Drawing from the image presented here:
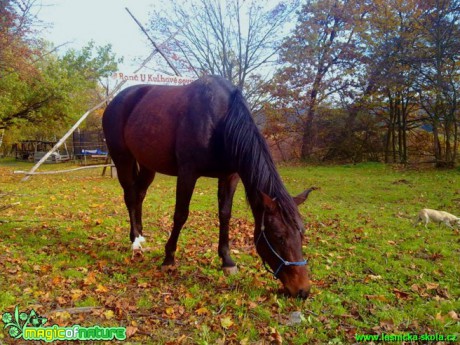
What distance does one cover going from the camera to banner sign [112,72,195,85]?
8398 millimetres

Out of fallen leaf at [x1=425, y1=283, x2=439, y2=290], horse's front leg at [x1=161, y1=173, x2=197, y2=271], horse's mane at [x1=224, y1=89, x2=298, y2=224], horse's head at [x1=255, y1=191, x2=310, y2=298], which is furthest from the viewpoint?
horse's front leg at [x1=161, y1=173, x2=197, y2=271]

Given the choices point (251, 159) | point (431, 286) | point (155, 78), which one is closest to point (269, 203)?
point (251, 159)

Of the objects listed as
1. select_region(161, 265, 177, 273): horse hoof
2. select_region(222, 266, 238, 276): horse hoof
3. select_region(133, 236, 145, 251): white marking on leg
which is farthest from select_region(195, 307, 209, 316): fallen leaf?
select_region(133, 236, 145, 251): white marking on leg

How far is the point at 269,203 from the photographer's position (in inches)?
101

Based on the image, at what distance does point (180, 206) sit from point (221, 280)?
0.87m

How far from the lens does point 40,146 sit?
28000mm

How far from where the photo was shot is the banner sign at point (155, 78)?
331 inches

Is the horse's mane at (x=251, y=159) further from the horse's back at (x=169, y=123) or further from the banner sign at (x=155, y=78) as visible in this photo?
the banner sign at (x=155, y=78)

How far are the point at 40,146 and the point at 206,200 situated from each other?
86.0 ft

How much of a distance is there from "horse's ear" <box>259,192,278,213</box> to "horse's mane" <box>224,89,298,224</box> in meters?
0.05

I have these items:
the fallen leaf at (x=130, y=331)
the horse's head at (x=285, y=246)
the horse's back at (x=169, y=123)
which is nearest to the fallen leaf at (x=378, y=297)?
the horse's head at (x=285, y=246)

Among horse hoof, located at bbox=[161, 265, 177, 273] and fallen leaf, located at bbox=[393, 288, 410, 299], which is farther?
horse hoof, located at bbox=[161, 265, 177, 273]

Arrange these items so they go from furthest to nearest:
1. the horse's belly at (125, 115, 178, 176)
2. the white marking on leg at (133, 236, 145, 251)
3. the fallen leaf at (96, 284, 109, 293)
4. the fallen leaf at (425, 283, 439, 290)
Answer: the white marking on leg at (133, 236, 145, 251) < the horse's belly at (125, 115, 178, 176) < the fallen leaf at (425, 283, 439, 290) < the fallen leaf at (96, 284, 109, 293)

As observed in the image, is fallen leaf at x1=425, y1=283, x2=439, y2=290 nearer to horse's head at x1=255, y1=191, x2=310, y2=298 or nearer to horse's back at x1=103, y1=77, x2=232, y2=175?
horse's head at x1=255, y1=191, x2=310, y2=298
